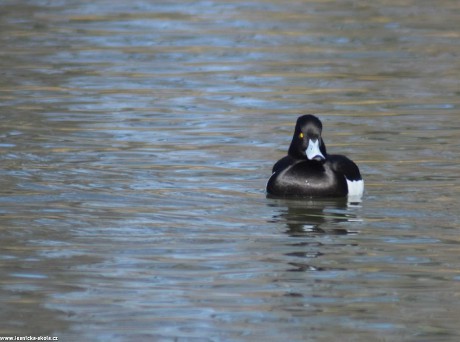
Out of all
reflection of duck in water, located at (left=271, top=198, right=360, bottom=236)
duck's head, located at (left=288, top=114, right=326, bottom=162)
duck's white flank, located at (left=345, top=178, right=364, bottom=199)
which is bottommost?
reflection of duck in water, located at (left=271, top=198, right=360, bottom=236)

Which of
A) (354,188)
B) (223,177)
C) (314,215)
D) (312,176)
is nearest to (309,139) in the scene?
(312,176)

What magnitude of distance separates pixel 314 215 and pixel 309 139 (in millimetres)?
797

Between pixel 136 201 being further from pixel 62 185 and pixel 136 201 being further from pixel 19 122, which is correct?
pixel 19 122

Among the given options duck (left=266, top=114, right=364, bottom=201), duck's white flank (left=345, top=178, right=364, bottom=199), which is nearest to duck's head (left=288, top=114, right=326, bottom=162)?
duck (left=266, top=114, right=364, bottom=201)

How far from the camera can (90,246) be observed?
32.4 ft

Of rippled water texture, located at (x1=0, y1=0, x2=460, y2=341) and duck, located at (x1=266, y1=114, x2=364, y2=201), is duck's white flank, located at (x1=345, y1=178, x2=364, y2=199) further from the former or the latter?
rippled water texture, located at (x1=0, y1=0, x2=460, y2=341)

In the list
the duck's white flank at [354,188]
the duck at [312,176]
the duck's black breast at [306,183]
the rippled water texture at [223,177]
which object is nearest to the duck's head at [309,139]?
the duck at [312,176]

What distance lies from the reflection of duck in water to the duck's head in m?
0.40

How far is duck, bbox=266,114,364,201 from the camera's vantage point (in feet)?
38.1

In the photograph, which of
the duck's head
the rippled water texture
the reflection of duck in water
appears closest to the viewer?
the rippled water texture

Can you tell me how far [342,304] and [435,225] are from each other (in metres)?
2.32

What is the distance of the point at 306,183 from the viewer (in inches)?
460

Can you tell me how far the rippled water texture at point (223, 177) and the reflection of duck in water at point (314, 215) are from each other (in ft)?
0.10

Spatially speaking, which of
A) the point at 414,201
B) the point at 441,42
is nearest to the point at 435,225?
the point at 414,201
